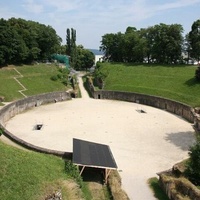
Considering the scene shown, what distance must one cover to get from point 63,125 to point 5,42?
87.9 ft

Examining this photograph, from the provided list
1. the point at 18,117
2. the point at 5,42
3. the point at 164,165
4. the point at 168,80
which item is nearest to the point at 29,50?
the point at 5,42

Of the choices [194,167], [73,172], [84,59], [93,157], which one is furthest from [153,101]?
[84,59]

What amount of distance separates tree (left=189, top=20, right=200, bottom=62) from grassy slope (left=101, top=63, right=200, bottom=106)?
13.2 feet

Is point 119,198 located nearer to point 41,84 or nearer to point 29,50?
point 41,84

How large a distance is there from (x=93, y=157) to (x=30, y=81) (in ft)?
115

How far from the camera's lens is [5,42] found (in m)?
53.3

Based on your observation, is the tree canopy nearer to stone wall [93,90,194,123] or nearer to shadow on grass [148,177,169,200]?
stone wall [93,90,194,123]

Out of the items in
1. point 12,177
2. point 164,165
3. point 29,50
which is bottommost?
point 164,165

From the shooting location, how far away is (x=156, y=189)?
19.4 meters

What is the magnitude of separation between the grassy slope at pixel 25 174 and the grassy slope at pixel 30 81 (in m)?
26.4

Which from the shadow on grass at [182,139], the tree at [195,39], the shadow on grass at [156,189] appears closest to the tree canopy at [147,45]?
the tree at [195,39]

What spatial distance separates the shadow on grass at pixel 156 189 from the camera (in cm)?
1836

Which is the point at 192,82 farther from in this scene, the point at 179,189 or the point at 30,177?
the point at 30,177

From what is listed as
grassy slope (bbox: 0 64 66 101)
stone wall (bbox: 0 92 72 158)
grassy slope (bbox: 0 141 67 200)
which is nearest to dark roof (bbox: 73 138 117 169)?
grassy slope (bbox: 0 141 67 200)
